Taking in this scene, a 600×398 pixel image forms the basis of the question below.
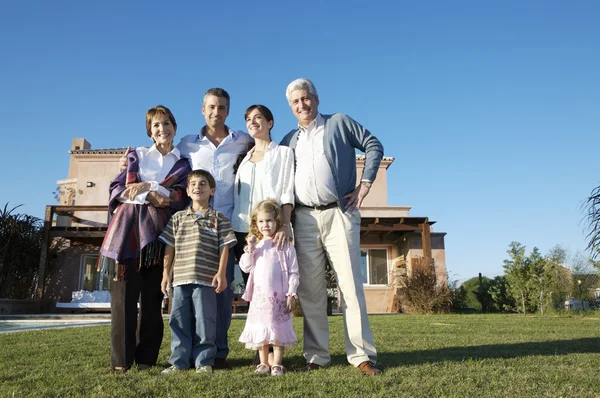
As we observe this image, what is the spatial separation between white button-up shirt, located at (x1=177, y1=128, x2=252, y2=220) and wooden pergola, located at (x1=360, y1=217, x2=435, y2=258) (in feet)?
37.3

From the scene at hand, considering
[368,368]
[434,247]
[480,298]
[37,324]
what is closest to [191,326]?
[368,368]

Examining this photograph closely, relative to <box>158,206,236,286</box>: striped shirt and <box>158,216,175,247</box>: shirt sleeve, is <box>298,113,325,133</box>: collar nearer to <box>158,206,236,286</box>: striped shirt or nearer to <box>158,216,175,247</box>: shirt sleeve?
<box>158,206,236,286</box>: striped shirt

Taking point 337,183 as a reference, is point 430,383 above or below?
below

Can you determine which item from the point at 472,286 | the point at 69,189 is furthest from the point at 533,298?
the point at 69,189

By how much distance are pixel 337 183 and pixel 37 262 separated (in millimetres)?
14711

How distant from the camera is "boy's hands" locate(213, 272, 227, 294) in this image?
3346 millimetres

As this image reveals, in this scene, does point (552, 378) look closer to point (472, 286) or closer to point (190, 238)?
point (190, 238)

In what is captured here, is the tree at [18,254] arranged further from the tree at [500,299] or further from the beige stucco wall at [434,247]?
the tree at [500,299]

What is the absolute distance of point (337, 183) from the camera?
11.7 ft

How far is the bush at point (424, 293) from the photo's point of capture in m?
12.3

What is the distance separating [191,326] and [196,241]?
0.60 m

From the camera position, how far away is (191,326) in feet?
11.2

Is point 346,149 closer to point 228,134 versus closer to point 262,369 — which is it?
point 228,134

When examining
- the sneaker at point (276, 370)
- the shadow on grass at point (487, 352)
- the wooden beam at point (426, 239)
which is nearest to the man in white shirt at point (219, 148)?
the sneaker at point (276, 370)
